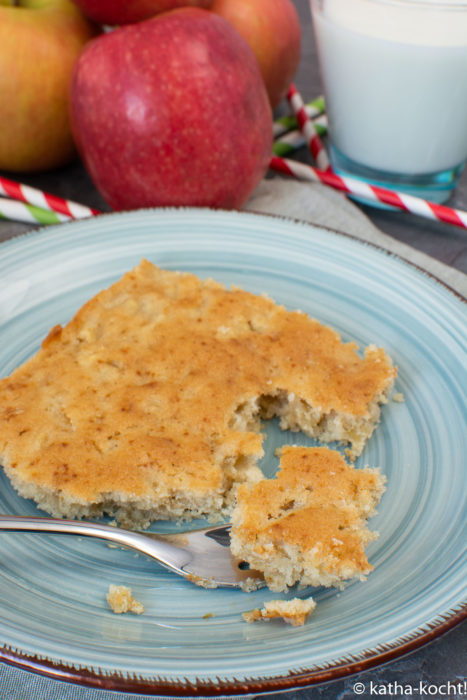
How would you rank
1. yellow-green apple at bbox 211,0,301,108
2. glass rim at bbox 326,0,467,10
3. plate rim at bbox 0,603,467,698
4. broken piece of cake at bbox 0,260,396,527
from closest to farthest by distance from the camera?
plate rim at bbox 0,603,467,698 < broken piece of cake at bbox 0,260,396,527 < glass rim at bbox 326,0,467,10 < yellow-green apple at bbox 211,0,301,108

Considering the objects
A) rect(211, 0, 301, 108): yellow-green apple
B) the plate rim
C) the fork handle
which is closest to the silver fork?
the fork handle

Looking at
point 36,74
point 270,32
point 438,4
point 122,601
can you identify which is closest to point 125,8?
point 36,74

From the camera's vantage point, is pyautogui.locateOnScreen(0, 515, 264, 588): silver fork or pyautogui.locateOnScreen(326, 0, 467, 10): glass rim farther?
pyautogui.locateOnScreen(326, 0, 467, 10): glass rim

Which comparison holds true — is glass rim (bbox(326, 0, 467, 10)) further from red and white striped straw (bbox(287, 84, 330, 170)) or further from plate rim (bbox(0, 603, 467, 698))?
plate rim (bbox(0, 603, 467, 698))

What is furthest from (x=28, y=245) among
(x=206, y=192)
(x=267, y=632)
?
(x=267, y=632)

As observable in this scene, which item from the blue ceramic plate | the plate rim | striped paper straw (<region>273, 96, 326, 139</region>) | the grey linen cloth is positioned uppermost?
the plate rim

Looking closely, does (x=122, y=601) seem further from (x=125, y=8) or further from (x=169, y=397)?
(x=125, y=8)
